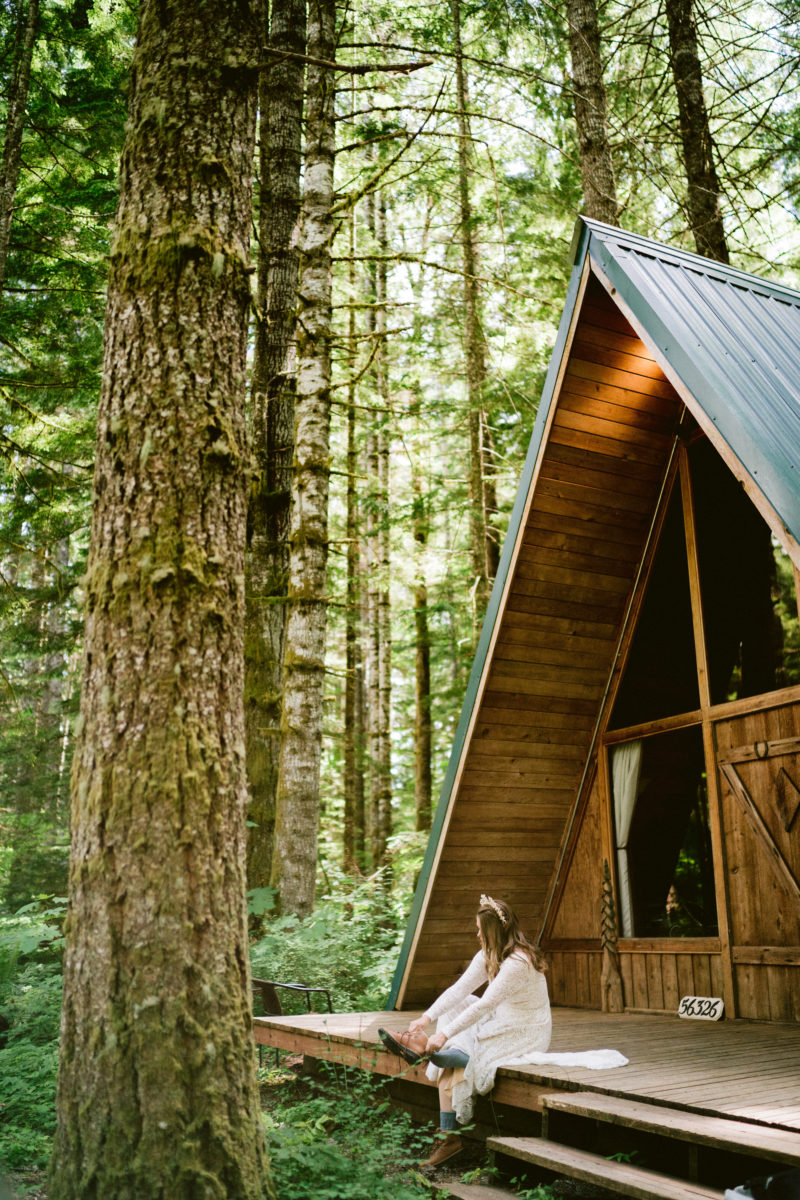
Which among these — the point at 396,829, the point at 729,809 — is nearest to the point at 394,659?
the point at 396,829

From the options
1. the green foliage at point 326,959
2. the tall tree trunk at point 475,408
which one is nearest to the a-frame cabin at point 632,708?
the green foliage at point 326,959

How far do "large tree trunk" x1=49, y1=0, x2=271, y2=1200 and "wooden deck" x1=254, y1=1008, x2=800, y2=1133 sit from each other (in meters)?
1.87

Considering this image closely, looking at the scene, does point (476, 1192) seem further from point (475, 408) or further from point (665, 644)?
point (475, 408)

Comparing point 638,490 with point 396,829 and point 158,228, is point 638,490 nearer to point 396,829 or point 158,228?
point 158,228

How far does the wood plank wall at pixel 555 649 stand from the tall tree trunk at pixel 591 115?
2775 mm

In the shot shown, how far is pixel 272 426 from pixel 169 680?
20.3 feet

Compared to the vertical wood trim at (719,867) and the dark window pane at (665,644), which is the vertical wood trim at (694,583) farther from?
the vertical wood trim at (719,867)

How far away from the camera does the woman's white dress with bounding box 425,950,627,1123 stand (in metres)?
4.59

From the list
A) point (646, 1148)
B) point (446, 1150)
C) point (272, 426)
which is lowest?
point (446, 1150)

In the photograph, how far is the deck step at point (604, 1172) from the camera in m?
3.13

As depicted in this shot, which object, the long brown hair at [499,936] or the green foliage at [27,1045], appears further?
the long brown hair at [499,936]

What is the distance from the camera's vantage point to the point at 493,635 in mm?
6113

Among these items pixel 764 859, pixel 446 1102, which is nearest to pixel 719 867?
pixel 764 859

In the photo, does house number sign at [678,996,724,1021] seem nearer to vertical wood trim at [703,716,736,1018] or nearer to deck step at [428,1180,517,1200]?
vertical wood trim at [703,716,736,1018]
